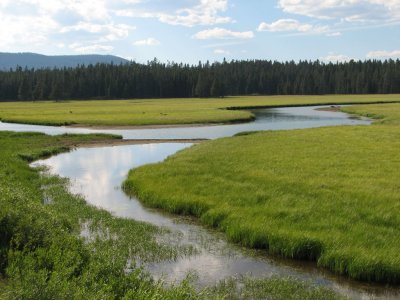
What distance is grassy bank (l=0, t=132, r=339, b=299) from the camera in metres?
10.1

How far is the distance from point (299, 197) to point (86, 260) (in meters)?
11.4

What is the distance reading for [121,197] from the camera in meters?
25.6

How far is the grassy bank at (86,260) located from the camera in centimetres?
1008

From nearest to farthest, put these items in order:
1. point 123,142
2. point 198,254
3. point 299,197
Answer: point 198,254
point 299,197
point 123,142

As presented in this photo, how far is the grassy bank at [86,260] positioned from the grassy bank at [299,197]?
243 centimetres

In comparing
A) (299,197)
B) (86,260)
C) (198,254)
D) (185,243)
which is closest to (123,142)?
(299,197)

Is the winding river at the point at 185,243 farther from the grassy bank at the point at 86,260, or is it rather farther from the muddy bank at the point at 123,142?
the muddy bank at the point at 123,142

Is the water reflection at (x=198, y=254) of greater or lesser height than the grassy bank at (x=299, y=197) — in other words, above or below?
below

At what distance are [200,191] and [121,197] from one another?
192 inches

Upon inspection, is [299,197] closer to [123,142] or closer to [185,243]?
[185,243]

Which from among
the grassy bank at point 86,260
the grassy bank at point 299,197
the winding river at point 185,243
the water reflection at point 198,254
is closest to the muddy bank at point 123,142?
the winding river at point 185,243

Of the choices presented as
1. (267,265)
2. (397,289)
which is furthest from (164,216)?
(397,289)

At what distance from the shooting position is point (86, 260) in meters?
13.3

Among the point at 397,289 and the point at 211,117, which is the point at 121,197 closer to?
the point at 397,289
